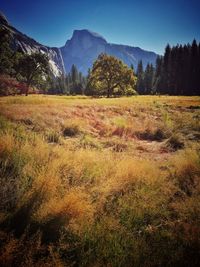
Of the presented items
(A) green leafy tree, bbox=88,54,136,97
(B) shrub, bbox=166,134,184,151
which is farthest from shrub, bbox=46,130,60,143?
(A) green leafy tree, bbox=88,54,136,97

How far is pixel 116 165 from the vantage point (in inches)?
231

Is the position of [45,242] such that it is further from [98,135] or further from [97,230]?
[98,135]

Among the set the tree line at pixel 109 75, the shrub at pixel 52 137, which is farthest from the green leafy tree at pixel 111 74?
the shrub at pixel 52 137

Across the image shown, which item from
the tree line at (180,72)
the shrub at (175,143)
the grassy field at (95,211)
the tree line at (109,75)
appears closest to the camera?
the grassy field at (95,211)

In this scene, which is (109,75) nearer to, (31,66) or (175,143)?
(31,66)

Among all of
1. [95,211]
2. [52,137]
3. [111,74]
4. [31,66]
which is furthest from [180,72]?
[95,211]

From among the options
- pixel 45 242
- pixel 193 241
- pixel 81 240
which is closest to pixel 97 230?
pixel 81 240

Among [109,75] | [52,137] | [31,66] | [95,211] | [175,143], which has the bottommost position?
[175,143]

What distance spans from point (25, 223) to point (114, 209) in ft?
5.38

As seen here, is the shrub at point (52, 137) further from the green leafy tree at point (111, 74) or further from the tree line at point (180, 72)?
the tree line at point (180, 72)

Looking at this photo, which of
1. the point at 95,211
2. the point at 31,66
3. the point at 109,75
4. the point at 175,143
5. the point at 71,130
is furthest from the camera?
the point at 31,66

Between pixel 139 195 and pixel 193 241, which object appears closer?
pixel 193 241

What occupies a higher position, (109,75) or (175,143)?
(109,75)

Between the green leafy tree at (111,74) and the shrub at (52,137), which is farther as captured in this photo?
the green leafy tree at (111,74)
